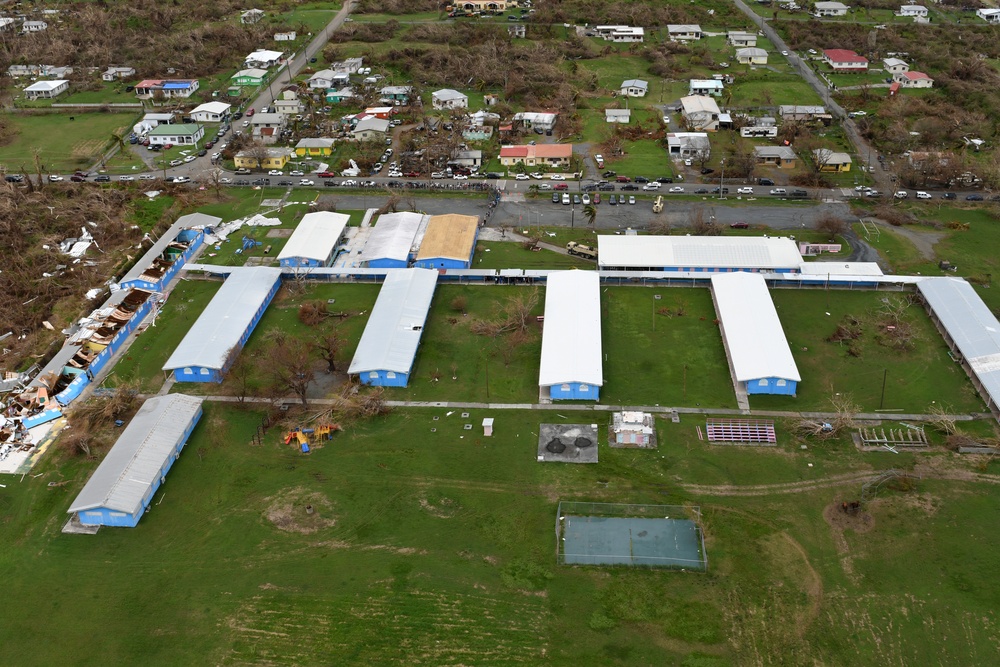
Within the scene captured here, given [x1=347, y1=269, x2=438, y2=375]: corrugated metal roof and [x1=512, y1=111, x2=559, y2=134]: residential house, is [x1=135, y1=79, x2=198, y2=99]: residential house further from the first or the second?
[x1=347, y1=269, x2=438, y2=375]: corrugated metal roof

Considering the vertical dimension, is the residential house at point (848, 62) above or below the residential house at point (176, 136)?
above

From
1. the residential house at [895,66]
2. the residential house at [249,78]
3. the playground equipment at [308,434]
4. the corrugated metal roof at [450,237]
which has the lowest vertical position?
the playground equipment at [308,434]

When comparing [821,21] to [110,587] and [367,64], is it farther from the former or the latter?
[110,587]

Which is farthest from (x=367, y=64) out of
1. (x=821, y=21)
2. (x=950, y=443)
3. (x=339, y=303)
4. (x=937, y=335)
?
(x=950, y=443)

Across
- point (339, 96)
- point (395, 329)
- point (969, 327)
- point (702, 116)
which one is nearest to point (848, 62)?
point (702, 116)

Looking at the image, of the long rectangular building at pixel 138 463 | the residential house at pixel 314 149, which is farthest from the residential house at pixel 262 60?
the long rectangular building at pixel 138 463

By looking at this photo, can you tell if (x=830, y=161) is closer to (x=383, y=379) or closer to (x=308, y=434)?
(x=383, y=379)

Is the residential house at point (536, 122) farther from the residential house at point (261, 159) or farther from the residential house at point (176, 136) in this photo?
the residential house at point (176, 136)
